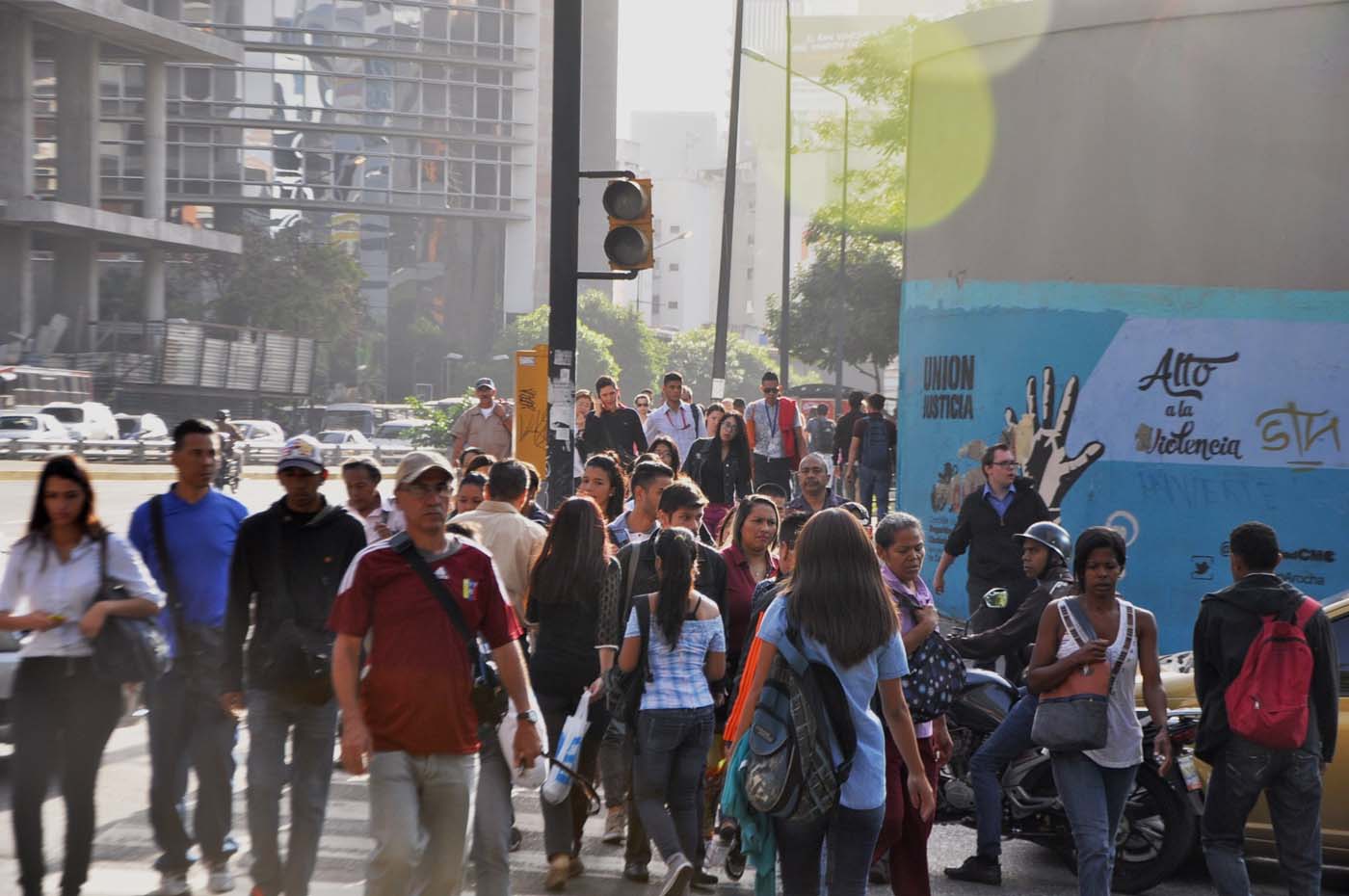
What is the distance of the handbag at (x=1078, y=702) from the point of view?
6.02 metres

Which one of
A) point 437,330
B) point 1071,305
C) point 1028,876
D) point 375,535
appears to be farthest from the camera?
point 437,330

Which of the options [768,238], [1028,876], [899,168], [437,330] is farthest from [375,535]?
[768,238]

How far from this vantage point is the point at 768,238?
15812cm

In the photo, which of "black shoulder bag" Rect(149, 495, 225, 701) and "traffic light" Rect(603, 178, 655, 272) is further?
"traffic light" Rect(603, 178, 655, 272)

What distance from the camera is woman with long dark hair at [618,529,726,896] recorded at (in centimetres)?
645

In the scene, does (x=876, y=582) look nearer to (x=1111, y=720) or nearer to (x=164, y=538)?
(x=1111, y=720)

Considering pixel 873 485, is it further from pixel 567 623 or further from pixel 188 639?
pixel 188 639

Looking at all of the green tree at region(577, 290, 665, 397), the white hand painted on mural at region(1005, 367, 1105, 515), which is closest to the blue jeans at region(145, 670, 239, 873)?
the white hand painted on mural at region(1005, 367, 1105, 515)

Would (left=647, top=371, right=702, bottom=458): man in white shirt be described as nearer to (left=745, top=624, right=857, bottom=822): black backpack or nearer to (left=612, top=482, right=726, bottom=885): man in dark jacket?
(left=612, top=482, right=726, bottom=885): man in dark jacket

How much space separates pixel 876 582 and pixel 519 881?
285 centimetres

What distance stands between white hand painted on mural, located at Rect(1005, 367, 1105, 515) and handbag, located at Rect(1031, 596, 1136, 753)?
23.6 feet

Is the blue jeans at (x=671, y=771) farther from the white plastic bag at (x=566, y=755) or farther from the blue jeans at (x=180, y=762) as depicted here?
the blue jeans at (x=180, y=762)

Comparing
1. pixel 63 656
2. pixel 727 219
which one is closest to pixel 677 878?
pixel 63 656

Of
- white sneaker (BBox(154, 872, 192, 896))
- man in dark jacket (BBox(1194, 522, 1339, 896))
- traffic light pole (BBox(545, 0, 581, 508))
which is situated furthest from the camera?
traffic light pole (BBox(545, 0, 581, 508))
